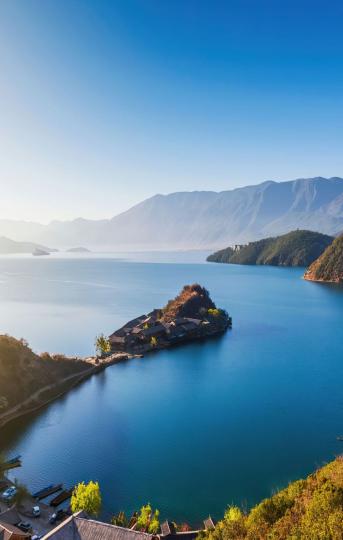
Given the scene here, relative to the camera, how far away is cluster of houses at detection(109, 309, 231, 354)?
69.1 m

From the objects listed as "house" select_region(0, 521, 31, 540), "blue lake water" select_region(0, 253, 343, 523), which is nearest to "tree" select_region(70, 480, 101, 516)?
"blue lake water" select_region(0, 253, 343, 523)

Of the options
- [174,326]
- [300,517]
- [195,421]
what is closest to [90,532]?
[300,517]

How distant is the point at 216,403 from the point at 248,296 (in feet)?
263

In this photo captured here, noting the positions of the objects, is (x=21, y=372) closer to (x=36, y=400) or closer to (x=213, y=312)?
(x=36, y=400)

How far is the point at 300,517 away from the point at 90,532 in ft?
31.9

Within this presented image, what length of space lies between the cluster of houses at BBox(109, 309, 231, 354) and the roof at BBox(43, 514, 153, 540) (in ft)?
159

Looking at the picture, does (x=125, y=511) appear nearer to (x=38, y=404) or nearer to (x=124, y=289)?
(x=38, y=404)

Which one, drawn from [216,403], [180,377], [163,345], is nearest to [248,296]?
[163,345]

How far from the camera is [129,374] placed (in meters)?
57.4

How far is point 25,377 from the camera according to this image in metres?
47.6

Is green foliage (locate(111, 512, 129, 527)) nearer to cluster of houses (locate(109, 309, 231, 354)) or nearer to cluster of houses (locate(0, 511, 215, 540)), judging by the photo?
cluster of houses (locate(0, 511, 215, 540))

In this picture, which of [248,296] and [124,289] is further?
[124,289]

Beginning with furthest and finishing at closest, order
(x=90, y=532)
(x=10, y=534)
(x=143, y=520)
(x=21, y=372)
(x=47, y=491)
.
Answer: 1. (x=21, y=372)
2. (x=47, y=491)
3. (x=143, y=520)
4. (x=10, y=534)
5. (x=90, y=532)

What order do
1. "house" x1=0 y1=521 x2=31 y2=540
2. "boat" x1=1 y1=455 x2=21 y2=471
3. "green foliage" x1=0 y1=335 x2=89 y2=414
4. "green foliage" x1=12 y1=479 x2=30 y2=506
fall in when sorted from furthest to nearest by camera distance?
"green foliage" x1=0 y1=335 x2=89 y2=414 < "boat" x1=1 y1=455 x2=21 y2=471 < "green foliage" x1=12 y1=479 x2=30 y2=506 < "house" x1=0 y1=521 x2=31 y2=540
